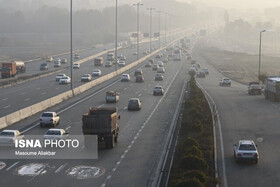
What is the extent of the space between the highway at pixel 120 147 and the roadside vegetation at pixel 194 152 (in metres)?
1.40

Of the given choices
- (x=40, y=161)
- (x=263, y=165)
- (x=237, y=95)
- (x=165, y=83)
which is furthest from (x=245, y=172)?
(x=165, y=83)

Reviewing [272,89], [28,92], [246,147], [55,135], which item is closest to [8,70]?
[28,92]

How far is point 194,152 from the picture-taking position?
30.4 meters

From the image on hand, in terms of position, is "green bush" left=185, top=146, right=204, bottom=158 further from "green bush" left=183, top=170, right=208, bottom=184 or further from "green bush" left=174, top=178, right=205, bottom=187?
"green bush" left=174, top=178, right=205, bottom=187

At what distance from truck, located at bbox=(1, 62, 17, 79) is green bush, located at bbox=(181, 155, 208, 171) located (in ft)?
228

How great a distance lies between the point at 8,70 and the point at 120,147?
6091 centimetres

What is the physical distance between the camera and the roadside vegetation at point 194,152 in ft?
82.3

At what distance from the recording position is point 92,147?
3606cm

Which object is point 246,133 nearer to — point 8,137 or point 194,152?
point 194,152

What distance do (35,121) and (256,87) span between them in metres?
36.3

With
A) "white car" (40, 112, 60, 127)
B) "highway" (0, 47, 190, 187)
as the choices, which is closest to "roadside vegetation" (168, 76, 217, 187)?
"highway" (0, 47, 190, 187)

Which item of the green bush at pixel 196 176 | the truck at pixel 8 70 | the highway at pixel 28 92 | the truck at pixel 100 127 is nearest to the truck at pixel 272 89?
the highway at pixel 28 92

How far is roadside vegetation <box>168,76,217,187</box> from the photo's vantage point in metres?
25.1

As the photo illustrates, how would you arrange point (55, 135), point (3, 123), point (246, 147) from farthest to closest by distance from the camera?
1. point (3, 123)
2. point (55, 135)
3. point (246, 147)
